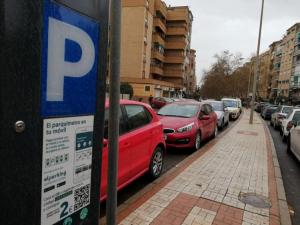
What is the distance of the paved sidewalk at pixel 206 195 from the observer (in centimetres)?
390

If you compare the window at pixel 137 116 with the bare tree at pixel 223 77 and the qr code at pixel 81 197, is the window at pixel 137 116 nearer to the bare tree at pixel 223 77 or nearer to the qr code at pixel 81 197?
the qr code at pixel 81 197

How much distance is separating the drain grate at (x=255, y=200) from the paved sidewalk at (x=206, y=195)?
0.08m

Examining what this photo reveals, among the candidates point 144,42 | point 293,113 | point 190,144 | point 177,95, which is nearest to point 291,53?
point 177,95

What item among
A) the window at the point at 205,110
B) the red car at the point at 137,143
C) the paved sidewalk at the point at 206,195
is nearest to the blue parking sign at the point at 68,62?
the red car at the point at 137,143

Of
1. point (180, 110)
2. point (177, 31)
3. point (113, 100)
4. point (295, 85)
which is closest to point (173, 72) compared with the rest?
point (177, 31)

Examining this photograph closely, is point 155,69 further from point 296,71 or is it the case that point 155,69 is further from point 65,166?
point 65,166

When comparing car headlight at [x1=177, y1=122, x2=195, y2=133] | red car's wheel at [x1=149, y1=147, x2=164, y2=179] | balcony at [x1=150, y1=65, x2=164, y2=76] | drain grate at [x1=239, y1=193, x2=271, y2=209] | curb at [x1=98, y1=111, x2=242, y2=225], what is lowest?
drain grate at [x1=239, y1=193, x2=271, y2=209]

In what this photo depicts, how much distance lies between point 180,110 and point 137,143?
516 centimetres

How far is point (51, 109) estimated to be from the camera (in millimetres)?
1483

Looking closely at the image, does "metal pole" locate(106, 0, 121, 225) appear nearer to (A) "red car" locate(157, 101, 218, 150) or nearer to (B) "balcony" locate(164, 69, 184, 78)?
(A) "red car" locate(157, 101, 218, 150)

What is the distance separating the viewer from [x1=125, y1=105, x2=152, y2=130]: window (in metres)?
4.68

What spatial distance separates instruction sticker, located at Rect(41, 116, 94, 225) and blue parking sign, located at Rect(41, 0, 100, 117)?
0.08 metres

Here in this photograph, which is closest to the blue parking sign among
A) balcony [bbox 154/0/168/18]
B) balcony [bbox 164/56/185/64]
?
balcony [bbox 154/0/168/18]

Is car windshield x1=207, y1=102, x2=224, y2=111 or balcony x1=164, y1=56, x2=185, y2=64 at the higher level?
balcony x1=164, y1=56, x2=185, y2=64
